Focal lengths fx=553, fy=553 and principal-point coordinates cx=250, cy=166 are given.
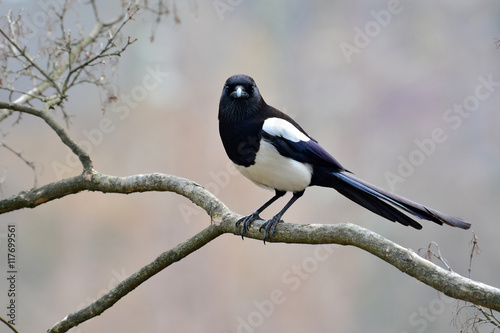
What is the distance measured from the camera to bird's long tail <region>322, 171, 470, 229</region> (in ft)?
5.06

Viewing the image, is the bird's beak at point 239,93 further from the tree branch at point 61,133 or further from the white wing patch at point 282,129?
the tree branch at point 61,133

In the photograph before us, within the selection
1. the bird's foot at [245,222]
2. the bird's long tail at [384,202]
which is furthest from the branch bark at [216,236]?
the bird's long tail at [384,202]

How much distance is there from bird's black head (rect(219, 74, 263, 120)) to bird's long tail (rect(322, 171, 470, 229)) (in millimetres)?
365

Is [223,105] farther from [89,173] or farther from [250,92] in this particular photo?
[89,173]

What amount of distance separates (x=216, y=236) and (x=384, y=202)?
0.54 metres

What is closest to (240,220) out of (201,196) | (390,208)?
(201,196)

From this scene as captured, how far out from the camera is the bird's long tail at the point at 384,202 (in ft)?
5.06

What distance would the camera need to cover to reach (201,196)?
171 centimetres

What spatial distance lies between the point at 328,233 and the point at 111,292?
678 millimetres

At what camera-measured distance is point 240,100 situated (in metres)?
1.90

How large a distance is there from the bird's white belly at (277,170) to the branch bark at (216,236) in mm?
205

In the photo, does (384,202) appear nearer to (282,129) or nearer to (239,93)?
(282,129)

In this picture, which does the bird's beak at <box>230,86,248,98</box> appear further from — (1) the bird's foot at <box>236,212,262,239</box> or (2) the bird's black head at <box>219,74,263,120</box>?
(1) the bird's foot at <box>236,212,262,239</box>

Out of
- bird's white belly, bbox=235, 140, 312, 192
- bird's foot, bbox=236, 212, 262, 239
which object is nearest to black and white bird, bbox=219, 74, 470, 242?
bird's white belly, bbox=235, 140, 312, 192
